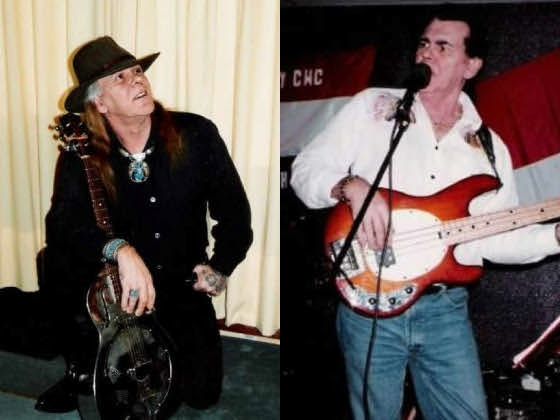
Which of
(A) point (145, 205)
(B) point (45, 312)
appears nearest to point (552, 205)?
(A) point (145, 205)

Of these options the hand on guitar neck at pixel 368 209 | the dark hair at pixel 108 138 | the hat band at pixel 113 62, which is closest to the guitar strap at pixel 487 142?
the hand on guitar neck at pixel 368 209

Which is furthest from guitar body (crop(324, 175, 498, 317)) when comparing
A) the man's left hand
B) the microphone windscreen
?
the man's left hand

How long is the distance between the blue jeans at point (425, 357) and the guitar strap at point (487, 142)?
1.10ft

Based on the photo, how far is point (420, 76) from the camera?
4.40 feet

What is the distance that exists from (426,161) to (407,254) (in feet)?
0.80

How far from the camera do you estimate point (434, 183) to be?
4.50 ft

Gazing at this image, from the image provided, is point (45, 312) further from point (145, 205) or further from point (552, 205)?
point (552, 205)

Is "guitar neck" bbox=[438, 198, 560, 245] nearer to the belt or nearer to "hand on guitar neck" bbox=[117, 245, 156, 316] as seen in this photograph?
the belt

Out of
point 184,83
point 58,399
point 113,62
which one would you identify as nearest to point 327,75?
point 113,62

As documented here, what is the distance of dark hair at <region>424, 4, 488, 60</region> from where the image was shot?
1.33 meters

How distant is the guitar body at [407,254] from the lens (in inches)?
53.4

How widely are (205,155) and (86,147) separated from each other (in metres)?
0.41

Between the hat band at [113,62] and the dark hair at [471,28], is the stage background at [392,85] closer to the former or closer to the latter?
the dark hair at [471,28]

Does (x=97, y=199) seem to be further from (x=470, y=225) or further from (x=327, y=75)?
(x=470, y=225)
